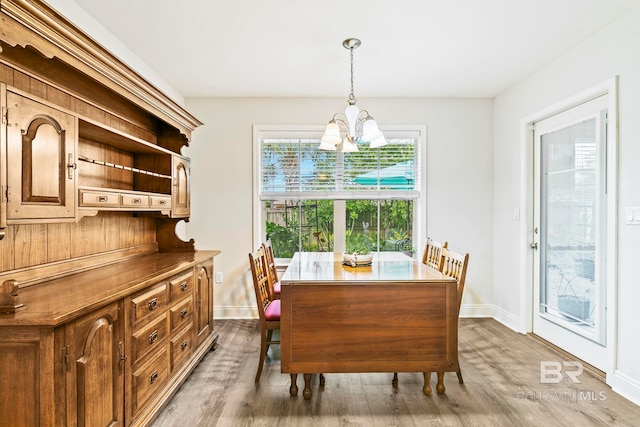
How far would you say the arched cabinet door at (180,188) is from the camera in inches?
117

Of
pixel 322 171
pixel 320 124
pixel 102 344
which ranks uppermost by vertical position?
pixel 320 124

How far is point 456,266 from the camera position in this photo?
2.43 metres

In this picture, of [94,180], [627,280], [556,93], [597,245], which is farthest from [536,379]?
[94,180]

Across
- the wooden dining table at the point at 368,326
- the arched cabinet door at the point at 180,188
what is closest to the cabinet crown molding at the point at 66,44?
the arched cabinet door at the point at 180,188

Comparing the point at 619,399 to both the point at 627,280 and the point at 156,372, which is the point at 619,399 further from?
the point at 156,372

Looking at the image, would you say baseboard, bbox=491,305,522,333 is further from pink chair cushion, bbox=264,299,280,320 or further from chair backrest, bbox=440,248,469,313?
pink chair cushion, bbox=264,299,280,320

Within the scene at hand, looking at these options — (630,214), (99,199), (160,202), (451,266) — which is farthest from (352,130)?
(630,214)

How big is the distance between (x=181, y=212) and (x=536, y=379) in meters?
3.07

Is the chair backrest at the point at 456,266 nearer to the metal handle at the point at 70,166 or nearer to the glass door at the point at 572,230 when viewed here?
the glass door at the point at 572,230

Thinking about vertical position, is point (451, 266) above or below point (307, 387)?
above

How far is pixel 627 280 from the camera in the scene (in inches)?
93.1

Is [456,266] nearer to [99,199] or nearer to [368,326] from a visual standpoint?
[368,326]

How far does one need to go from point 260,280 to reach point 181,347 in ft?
2.30

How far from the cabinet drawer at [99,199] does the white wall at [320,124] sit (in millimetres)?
1844
